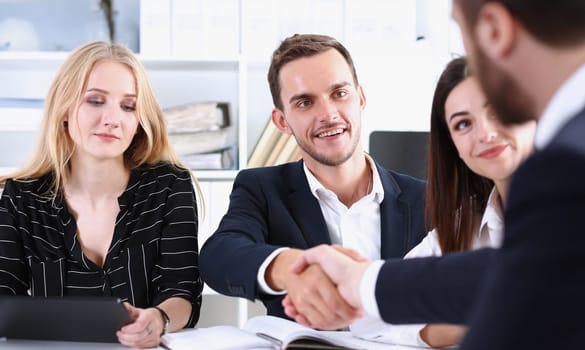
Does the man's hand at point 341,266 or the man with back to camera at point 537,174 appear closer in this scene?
the man with back to camera at point 537,174

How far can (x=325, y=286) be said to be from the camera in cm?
138

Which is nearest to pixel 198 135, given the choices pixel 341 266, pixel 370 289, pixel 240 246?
pixel 240 246

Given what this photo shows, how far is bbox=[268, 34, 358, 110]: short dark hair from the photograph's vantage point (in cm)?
204

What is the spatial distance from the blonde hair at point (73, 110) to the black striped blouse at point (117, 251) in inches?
4.4

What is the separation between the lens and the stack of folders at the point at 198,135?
118 inches

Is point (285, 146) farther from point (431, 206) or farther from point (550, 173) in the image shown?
point (550, 173)

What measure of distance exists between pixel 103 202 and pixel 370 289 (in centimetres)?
118

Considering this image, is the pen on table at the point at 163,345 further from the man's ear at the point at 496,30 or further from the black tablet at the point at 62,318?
the man's ear at the point at 496,30

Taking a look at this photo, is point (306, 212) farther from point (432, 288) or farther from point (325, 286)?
point (432, 288)

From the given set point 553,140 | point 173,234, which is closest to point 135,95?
point 173,234

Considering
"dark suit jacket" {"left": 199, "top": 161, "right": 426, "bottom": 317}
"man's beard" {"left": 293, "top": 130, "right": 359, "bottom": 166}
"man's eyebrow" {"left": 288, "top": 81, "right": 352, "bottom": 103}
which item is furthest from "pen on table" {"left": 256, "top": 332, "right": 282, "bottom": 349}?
"man's eyebrow" {"left": 288, "top": 81, "right": 352, "bottom": 103}

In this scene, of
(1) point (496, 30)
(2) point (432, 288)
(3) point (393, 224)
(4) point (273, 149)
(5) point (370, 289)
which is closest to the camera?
(1) point (496, 30)

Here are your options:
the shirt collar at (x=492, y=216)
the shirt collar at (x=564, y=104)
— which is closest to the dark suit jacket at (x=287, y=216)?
the shirt collar at (x=492, y=216)

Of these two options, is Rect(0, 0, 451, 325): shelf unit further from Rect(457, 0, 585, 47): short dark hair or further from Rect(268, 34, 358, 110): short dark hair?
Rect(457, 0, 585, 47): short dark hair
